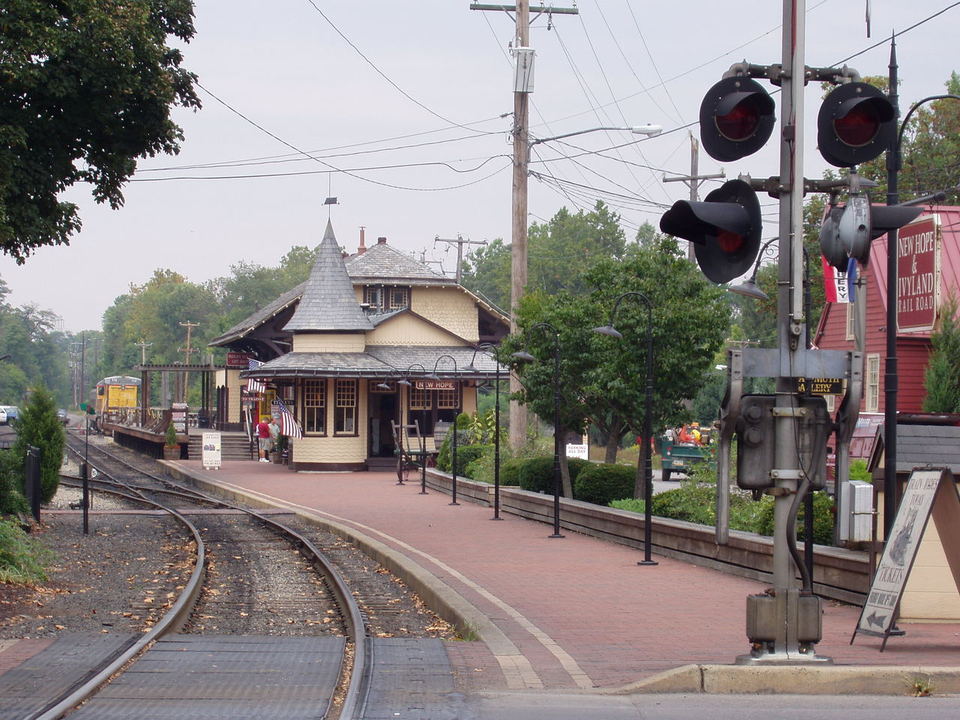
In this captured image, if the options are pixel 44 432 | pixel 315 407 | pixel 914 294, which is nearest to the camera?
pixel 44 432

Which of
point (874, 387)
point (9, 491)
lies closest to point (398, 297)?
point (874, 387)

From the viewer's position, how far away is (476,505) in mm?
28531

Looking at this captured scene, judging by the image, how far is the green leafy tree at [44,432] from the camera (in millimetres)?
28234

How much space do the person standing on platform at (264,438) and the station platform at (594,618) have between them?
25.2 m

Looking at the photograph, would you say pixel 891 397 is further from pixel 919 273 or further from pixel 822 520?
pixel 919 273

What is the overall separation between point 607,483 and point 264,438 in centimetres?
2747

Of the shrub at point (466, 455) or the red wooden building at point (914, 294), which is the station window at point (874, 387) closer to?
the red wooden building at point (914, 294)

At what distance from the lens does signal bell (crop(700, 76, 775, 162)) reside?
846 centimetres

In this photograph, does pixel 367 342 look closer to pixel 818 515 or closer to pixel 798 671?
pixel 818 515

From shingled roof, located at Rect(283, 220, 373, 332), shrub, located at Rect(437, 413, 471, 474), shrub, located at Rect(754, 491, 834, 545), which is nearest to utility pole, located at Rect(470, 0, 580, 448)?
shrub, located at Rect(437, 413, 471, 474)

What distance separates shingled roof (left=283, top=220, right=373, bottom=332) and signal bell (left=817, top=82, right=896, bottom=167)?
1385 inches

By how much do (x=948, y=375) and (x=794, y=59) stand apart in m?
21.5

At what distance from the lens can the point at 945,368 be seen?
28.3m

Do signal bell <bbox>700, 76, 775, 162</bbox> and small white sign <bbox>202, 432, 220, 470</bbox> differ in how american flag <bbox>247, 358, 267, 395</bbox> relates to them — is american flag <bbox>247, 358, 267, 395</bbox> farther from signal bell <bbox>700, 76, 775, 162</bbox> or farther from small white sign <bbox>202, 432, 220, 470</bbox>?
signal bell <bbox>700, 76, 775, 162</bbox>
